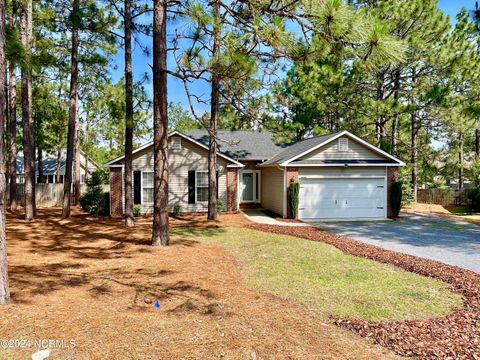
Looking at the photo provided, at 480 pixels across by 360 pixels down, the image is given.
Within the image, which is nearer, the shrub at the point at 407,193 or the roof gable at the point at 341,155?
the roof gable at the point at 341,155

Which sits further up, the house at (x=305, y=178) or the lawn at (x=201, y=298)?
the house at (x=305, y=178)

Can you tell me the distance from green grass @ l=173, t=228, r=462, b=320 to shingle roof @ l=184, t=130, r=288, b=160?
33.0 feet

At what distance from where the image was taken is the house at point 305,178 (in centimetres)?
1568

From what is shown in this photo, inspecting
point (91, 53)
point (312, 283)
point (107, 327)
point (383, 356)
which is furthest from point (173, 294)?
point (91, 53)

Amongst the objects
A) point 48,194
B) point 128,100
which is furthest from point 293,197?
point 48,194

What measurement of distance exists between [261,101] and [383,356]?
270 inches

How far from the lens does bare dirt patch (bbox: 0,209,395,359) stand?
363cm

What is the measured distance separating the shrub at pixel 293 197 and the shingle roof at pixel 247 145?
13.9ft

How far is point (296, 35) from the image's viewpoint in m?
6.21

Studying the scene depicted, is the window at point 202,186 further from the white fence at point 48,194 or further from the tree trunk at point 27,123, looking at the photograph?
the white fence at point 48,194

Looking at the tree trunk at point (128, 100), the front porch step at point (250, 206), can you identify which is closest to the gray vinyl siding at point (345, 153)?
the front porch step at point (250, 206)

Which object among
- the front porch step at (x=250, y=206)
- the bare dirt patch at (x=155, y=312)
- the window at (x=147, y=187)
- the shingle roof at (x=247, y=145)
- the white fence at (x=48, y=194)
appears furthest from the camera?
the white fence at (x=48, y=194)

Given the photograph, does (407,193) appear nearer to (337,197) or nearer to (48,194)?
(337,197)

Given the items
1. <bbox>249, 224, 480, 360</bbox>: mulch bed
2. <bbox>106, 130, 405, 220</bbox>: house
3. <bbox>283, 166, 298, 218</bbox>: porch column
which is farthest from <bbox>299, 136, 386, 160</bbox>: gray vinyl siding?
<bbox>249, 224, 480, 360</bbox>: mulch bed
